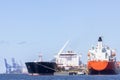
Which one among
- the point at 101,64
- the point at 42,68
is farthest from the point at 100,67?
the point at 42,68

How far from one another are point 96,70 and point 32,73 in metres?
21.7

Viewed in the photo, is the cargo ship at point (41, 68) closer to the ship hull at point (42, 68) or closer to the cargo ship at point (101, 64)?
the ship hull at point (42, 68)

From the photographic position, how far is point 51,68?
→ 7515 inches

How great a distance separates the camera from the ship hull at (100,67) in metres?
187

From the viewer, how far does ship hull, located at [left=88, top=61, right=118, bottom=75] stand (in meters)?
187

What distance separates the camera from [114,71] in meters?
195

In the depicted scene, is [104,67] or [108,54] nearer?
[104,67]

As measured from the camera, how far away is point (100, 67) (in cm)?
18725

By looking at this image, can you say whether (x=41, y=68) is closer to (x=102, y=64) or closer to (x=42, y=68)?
(x=42, y=68)

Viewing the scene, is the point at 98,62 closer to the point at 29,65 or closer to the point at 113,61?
the point at 113,61

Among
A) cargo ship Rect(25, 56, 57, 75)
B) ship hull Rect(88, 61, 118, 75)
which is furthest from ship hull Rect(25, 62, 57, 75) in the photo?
ship hull Rect(88, 61, 118, 75)

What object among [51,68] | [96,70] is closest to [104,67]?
[96,70]

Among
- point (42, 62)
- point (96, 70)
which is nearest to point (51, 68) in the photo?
point (42, 62)

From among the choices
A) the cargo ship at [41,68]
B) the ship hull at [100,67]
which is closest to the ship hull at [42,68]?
the cargo ship at [41,68]
